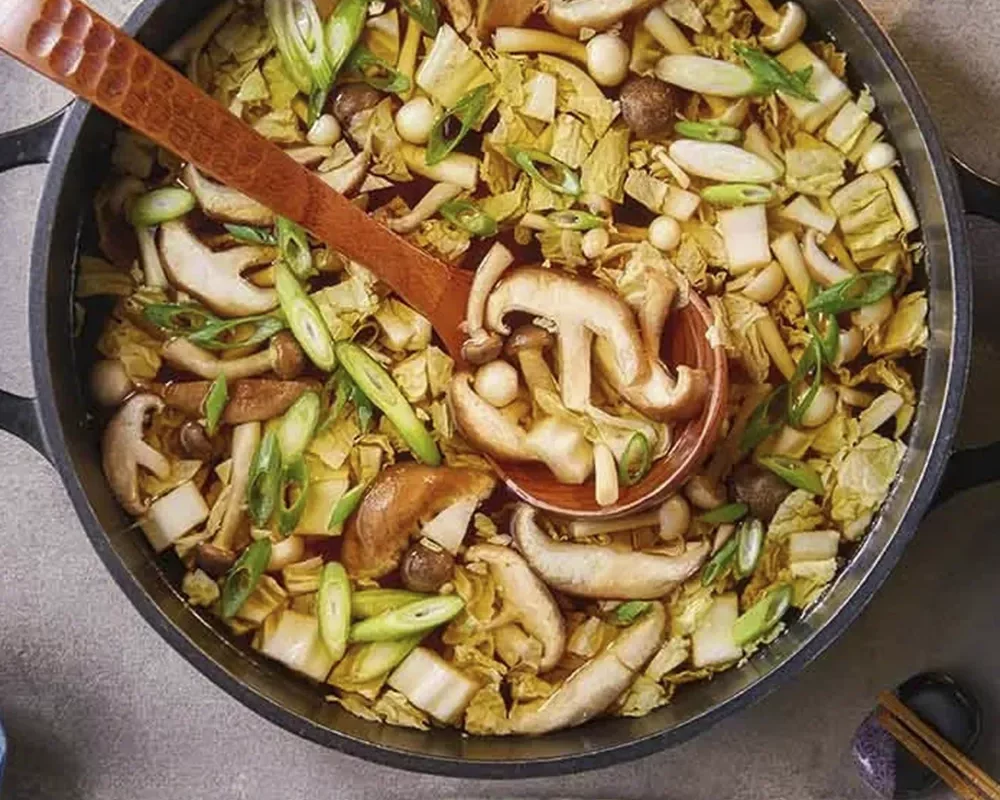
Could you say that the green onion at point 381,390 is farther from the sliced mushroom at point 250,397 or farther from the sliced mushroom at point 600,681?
the sliced mushroom at point 600,681

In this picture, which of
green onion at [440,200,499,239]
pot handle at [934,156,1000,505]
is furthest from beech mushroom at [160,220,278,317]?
pot handle at [934,156,1000,505]

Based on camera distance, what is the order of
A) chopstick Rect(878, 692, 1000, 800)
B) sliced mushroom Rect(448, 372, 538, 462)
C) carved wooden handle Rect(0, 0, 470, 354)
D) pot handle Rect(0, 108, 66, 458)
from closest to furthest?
carved wooden handle Rect(0, 0, 470, 354), pot handle Rect(0, 108, 66, 458), sliced mushroom Rect(448, 372, 538, 462), chopstick Rect(878, 692, 1000, 800)

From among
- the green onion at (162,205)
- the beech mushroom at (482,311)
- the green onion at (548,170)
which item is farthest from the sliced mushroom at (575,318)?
the green onion at (162,205)

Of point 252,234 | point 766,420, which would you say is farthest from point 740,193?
point 252,234

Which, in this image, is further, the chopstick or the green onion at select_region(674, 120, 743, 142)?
the chopstick

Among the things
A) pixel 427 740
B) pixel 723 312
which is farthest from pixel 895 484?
pixel 427 740

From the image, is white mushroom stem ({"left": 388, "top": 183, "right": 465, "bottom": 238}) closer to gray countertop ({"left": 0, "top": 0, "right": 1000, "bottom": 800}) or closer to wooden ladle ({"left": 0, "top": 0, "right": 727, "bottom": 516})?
wooden ladle ({"left": 0, "top": 0, "right": 727, "bottom": 516})
